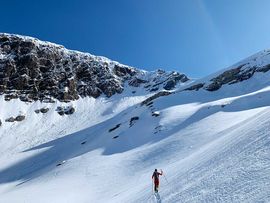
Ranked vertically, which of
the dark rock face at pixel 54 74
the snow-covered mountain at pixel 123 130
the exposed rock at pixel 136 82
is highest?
the dark rock face at pixel 54 74

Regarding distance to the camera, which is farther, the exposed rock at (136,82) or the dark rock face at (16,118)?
the exposed rock at (136,82)

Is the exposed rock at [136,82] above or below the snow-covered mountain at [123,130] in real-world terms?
above

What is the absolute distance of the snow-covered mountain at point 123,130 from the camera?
2000cm

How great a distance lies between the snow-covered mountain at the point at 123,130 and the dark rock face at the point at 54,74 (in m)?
0.39

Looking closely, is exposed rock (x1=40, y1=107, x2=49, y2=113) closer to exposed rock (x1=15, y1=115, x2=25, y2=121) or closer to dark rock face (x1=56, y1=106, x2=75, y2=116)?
dark rock face (x1=56, y1=106, x2=75, y2=116)

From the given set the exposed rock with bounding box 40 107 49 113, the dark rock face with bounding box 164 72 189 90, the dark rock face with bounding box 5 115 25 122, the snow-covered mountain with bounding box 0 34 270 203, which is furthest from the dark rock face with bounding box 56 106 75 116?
the dark rock face with bounding box 164 72 189 90

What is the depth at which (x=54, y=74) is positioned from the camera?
136250 mm

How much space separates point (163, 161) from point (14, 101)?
9116 centimetres

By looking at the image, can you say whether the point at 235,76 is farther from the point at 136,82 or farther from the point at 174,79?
the point at 136,82

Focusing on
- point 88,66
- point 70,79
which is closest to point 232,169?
point 70,79

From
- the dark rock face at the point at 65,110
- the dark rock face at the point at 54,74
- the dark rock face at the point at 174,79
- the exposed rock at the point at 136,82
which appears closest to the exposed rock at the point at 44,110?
the dark rock face at the point at 65,110

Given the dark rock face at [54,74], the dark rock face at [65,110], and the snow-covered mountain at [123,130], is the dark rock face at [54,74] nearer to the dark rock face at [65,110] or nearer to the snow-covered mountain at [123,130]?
the snow-covered mountain at [123,130]

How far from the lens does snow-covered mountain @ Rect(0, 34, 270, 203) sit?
20.0 m

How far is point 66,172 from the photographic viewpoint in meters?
48.2
